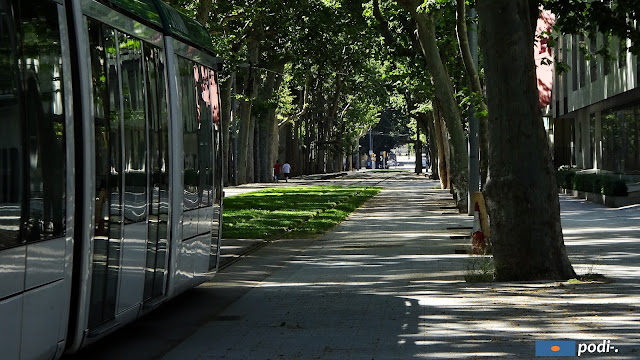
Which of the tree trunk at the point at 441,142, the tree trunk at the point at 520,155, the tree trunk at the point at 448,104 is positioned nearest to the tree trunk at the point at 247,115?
the tree trunk at the point at 441,142

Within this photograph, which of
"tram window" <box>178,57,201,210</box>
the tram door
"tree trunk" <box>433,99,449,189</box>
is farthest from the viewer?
"tree trunk" <box>433,99,449,189</box>

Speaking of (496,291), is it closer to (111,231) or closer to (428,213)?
(111,231)

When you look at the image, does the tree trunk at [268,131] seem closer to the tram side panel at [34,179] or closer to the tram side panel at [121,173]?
the tram side panel at [121,173]

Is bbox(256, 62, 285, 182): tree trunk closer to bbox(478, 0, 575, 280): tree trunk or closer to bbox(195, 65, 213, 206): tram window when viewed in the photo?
bbox(478, 0, 575, 280): tree trunk

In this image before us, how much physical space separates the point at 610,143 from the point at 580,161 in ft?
42.1

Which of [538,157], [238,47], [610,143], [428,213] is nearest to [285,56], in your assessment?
[238,47]

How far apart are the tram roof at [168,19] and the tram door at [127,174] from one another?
9.8 inches

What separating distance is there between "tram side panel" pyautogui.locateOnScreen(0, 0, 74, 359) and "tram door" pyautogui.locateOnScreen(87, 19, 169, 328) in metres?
0.80

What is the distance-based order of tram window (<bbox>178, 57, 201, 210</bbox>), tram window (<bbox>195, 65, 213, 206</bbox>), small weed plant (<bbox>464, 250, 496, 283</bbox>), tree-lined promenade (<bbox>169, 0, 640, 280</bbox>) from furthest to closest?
small weed plant (<bbox>464, 250, 496, 283</bbox>)
tree-lined promenade (<bbox>169, 0, 640, 280</bbox>)
tram window (<bbox>195, 65, 213, 206</bbox>)
tram window (<bbox>178, 57, 201, 210</bbox>)

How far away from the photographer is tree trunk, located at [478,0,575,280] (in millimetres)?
15242

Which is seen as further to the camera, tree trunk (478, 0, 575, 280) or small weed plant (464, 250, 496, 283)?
small weed plant (464, 250, 496, 283)

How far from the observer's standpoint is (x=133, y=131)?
1017 cm

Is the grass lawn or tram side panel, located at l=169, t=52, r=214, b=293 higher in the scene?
tram side panel, located at l=169, t=52, r=214, b=293

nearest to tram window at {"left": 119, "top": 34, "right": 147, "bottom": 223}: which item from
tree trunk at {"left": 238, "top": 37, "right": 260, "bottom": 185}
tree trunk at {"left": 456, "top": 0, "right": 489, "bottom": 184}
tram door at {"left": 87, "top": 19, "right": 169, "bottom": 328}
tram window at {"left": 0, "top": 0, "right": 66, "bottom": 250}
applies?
tram door at {"left": 87, "top": 19, "right": 169, "bottom": 328}
